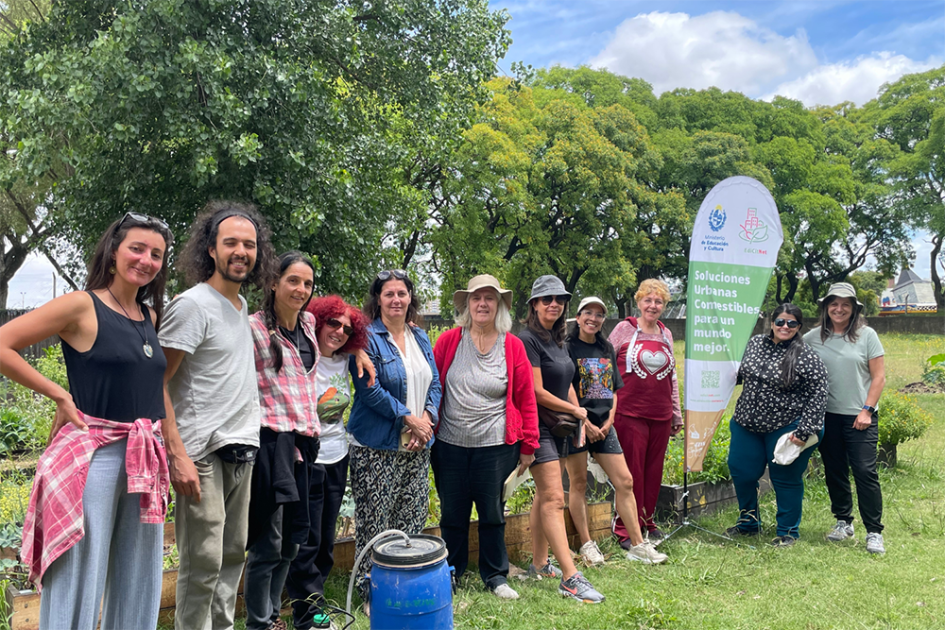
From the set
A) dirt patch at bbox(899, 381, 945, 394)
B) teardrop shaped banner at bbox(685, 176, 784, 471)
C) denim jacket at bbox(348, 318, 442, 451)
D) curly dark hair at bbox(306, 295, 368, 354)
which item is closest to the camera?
curly dark hair at bbox(306, 295, 368, 354)

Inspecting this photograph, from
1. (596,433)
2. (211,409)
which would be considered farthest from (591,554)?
(211,409)

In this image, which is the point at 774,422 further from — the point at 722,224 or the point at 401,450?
the point at 401,450

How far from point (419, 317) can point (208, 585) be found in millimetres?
2013

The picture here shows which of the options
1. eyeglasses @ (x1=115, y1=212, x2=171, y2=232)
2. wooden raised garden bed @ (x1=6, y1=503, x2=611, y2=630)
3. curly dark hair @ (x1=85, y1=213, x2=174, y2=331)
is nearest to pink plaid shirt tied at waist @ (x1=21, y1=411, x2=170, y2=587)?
curly dark hair @ (x1=85, y1=213, x2=174, y2=331)

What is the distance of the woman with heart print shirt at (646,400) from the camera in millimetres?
5262

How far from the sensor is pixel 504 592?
13.6 feet

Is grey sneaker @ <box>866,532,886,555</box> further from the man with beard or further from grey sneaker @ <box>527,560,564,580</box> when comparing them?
the man with beard

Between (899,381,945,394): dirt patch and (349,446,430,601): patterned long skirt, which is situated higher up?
(349,446,430,601): patterned long skirt

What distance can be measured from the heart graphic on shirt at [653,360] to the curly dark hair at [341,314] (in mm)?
2347

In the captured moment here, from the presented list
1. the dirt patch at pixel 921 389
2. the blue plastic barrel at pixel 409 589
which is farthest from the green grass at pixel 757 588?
the dirt patch at pixel 921 389

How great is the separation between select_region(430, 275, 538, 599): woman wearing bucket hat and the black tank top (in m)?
2.02

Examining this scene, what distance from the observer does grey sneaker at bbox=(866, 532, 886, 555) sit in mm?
5047

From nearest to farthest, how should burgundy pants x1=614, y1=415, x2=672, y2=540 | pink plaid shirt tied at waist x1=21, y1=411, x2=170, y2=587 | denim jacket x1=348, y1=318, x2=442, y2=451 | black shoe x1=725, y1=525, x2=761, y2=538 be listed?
pink plaid shirt tied at waist x1=21, y1=411, x2=170, y2=587 → denim jacket x1=348, y1=318, x2=442, y2=451 → burgundy pants x1=614, y1=415, x2=672, y2=540 → black shoe x1=725, y1=525, x2=761, y2=538

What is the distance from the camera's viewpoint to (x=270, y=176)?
10.3 meters
